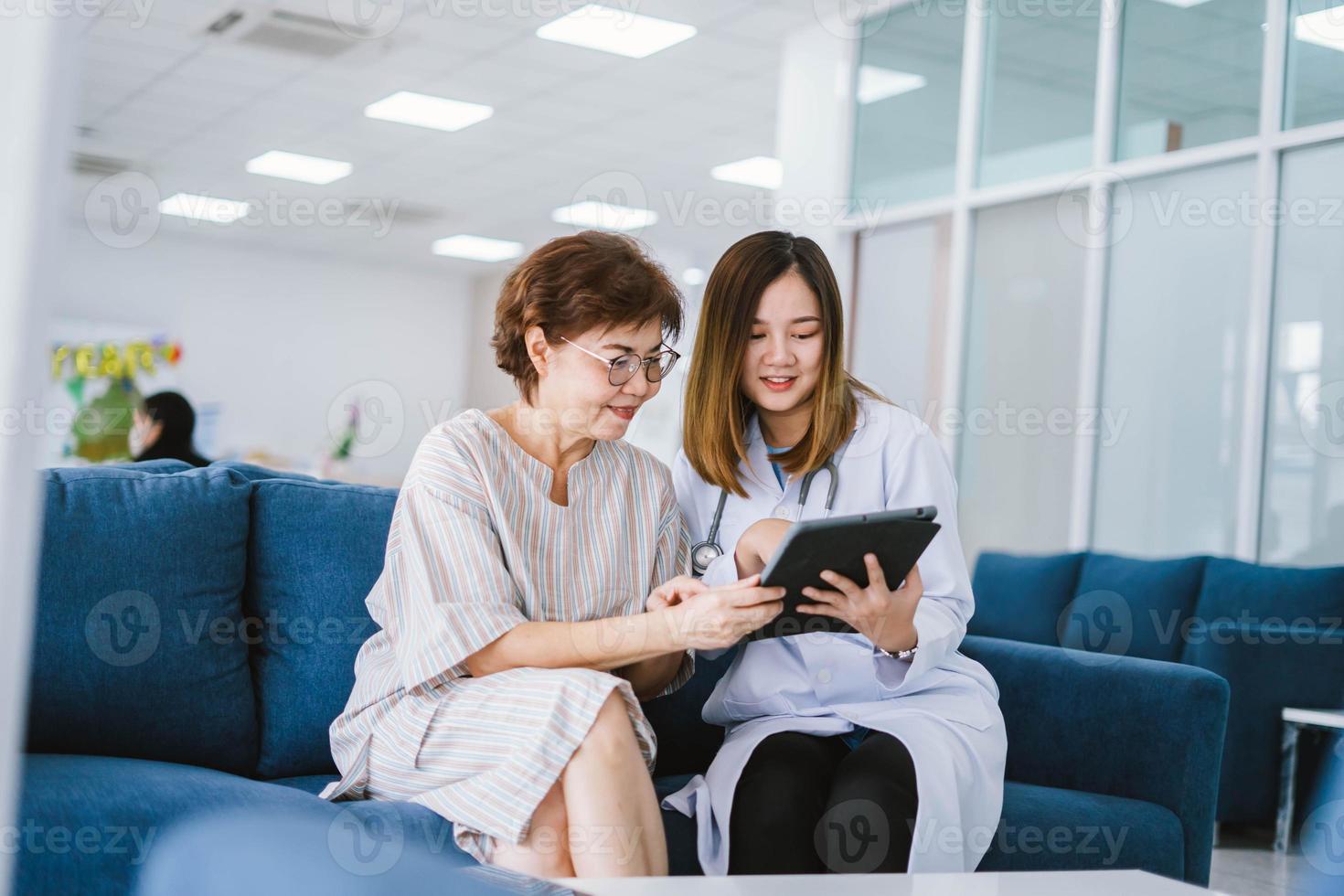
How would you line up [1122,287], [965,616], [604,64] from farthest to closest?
[604,64] < [1122,287] < [965,616]

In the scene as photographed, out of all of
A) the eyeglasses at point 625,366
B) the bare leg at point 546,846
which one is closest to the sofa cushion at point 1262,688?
the eyeglasses at point 625,366

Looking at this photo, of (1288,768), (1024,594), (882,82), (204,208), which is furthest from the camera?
(204,208)

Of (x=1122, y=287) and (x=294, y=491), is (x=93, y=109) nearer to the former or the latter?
(x=1122, y=287)

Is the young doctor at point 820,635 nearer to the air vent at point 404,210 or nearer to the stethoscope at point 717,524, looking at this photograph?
the stethoscope at point 717,524

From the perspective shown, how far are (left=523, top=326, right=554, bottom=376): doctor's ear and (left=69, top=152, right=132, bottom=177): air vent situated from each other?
8635 mm

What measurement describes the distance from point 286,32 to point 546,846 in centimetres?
588

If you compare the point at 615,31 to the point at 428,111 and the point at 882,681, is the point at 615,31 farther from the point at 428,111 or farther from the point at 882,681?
the point at 882,681

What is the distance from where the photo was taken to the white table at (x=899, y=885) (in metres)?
1.24

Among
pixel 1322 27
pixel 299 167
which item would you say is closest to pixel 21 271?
pixel 1322 27

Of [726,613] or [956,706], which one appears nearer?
[726,613]

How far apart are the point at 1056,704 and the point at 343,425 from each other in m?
10.6

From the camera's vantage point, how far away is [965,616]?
6.72 ft

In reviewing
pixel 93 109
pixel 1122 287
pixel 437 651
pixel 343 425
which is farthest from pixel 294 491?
pixel 343 425

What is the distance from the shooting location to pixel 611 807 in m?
1.59
